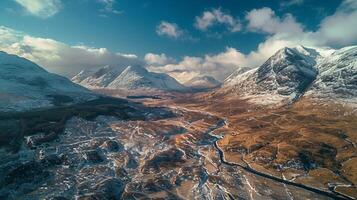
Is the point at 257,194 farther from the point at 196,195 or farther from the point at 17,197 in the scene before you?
the point at 17,197

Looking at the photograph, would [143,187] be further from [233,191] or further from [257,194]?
[257,194]

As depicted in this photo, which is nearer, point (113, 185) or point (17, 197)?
point (17, 197)

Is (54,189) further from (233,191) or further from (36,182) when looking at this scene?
(233,191)

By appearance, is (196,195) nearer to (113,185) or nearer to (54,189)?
(113,185)

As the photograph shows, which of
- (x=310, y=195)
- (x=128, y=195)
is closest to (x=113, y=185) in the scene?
(x=128, y=195)

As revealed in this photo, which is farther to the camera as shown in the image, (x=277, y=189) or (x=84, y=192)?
(x=277, y=189)

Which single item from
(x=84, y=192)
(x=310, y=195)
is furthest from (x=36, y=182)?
(x=310, y=195)

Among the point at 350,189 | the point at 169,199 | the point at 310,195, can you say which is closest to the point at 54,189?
the point at 169,199
